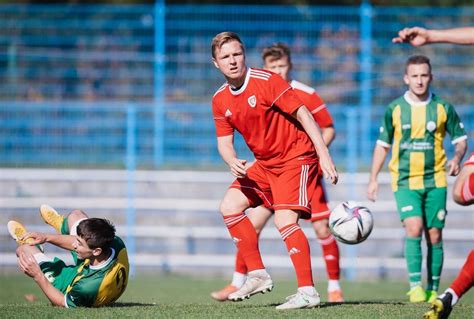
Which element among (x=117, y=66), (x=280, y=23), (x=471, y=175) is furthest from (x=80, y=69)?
(x=471, y=175)

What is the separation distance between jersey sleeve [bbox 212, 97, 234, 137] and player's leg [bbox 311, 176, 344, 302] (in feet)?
5.24

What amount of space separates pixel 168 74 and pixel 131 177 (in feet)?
5.42

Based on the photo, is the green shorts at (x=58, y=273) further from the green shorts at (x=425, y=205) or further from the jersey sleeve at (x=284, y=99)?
the green shorts at (x=425, y=205)

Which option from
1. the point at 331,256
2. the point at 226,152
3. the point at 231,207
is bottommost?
the point at 331,256

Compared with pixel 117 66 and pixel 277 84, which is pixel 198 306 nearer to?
pixel 277 84

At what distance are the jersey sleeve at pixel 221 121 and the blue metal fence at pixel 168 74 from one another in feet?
17.6

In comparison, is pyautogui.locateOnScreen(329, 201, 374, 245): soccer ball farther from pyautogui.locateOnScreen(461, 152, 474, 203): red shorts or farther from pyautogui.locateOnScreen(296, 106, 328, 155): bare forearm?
pyautogui.locateOnScreen(461, 152, 474, 203): red shorts

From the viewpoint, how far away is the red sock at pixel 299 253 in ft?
21.6

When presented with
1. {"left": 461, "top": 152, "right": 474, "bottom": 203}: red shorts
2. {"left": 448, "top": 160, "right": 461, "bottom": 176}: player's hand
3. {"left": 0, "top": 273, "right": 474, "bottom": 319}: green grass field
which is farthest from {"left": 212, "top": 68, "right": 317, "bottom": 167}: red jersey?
{"left": 448, "top": 160, "right": 461, "bottom": 176}: player's hand

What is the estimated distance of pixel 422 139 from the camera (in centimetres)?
845

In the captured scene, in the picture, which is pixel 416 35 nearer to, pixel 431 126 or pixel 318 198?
pixel 431 126

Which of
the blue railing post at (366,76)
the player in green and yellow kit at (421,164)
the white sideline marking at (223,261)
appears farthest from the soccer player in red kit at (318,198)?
the blue railing post at (366,76)

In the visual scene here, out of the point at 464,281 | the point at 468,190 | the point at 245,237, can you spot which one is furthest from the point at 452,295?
the point at 245,237

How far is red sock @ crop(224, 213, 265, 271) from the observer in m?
6.83
